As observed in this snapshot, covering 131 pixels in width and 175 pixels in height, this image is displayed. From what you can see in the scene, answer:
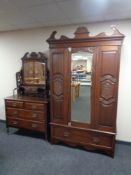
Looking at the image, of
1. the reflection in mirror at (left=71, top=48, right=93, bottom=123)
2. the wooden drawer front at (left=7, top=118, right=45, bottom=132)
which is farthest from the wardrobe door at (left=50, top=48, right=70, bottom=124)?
the wooden drawer front at (left=7, top=118, right=45, bottom=132)

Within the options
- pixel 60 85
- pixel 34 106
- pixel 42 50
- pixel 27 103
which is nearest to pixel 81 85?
pixel 60 85

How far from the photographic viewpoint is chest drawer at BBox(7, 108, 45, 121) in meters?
3.05

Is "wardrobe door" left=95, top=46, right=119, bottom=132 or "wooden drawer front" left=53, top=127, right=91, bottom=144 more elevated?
"wardrobe door" left=95, top=46, right=119, bottom=132

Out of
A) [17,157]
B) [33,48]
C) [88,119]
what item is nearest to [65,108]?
[88,119]

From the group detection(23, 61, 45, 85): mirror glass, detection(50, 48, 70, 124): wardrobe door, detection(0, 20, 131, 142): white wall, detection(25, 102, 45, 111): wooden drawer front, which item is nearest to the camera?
detection(50, 48, 70, 124): wardrobe door

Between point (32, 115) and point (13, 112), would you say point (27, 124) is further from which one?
point (13, 112)

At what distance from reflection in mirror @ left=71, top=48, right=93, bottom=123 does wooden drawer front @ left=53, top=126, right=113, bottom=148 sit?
222mm

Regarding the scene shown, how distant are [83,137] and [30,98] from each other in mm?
1346

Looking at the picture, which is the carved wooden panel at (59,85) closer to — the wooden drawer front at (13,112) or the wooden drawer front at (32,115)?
the wooden drawer front at (32,115)

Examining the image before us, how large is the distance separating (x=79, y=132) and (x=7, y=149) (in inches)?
53.1

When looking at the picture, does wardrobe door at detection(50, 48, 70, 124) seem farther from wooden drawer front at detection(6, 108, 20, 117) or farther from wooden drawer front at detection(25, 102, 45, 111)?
wooden drawer front at detection(6, 108, 20, 117)

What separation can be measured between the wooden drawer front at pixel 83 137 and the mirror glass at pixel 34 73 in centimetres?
112

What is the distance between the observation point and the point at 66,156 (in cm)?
261

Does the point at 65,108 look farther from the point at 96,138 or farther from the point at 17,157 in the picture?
the point at 17,157
